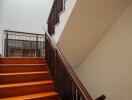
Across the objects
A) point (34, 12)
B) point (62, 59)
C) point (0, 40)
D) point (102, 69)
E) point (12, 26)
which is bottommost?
point (102, 69)

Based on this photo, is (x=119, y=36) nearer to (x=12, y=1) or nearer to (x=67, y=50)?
(x=67, y=50)

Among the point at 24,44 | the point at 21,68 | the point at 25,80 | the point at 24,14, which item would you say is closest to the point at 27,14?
the point at 24,14

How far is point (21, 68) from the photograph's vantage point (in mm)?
3607

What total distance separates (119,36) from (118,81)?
39.1 inches

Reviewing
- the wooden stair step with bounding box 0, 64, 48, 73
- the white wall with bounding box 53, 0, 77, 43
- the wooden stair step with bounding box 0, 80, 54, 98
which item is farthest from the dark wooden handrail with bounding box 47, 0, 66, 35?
the wooden stair step with bounding box 0, 80, 54, 98

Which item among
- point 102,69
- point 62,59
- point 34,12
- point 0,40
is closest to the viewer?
point 62,59

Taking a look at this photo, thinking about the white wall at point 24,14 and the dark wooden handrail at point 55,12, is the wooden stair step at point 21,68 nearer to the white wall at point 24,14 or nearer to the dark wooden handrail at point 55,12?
the dark wooden handrail at point 55,12

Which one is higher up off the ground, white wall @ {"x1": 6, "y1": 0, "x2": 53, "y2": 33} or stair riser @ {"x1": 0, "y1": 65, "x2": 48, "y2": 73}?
white wall @ {"x1": 6, "y1": 0, "x2": 53, "y2": 33}

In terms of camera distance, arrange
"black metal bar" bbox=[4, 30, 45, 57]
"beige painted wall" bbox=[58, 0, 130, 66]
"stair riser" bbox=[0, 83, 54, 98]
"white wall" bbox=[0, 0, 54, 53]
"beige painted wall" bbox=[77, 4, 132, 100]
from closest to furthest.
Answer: "stair riser" bbox=[0, 83, 54, 98] < "beige painted wall" bbox=[58, 0, 130, 66] < "beige painted wall" bbox=[77, 4, 132, 100] < "white wall" bbox=[0, 0, 54, 53] < "black metal bar" bbox=[4, 30, 45, 57]

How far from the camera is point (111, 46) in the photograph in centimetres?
381

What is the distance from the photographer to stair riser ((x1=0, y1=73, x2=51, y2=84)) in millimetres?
3197

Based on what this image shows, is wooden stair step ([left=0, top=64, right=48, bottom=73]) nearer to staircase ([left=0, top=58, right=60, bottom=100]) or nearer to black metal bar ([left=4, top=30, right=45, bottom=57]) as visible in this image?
staircase ([left=0, top=58, right=60, bottom=100])

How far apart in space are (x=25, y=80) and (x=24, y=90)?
33 cm

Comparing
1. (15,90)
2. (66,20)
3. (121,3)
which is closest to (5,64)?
(15,90)
